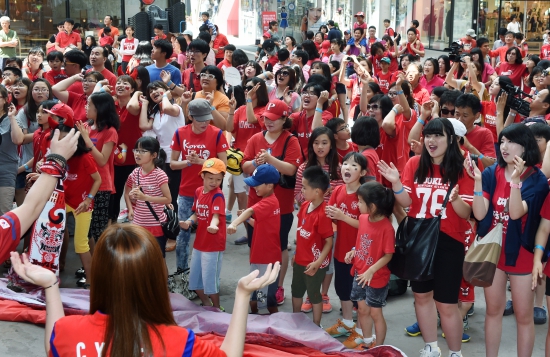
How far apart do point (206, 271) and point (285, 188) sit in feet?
3.52

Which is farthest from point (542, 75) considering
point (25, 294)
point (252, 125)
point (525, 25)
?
point (525, 25)

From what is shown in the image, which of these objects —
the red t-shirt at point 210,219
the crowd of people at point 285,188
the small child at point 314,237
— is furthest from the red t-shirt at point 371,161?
the red t-shirt at point 210,219

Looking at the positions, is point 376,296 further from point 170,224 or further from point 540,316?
point 170,224

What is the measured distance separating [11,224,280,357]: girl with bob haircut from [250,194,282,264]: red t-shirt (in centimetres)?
316

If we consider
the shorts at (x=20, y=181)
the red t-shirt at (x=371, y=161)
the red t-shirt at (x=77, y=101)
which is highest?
the red t-shirt at (x=77, y=101)

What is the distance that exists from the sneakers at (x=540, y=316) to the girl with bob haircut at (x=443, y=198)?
1.35 metres

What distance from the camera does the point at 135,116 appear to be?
7.41 meters

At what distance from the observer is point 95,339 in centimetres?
240

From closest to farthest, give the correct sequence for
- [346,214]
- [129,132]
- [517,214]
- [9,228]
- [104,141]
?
1. [9,228]
2. [517,214]
3. [346,214]
4. [104,141]
5. [129,132]

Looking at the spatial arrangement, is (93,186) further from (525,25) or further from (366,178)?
(525,25)

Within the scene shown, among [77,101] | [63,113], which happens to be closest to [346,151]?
[63,113]

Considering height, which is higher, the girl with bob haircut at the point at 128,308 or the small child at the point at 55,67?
the small child at the point at 55,67

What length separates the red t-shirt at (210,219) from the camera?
5.75m

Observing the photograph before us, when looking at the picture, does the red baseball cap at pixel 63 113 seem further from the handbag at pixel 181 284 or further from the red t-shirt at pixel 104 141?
the handbag at pixel 181 284
